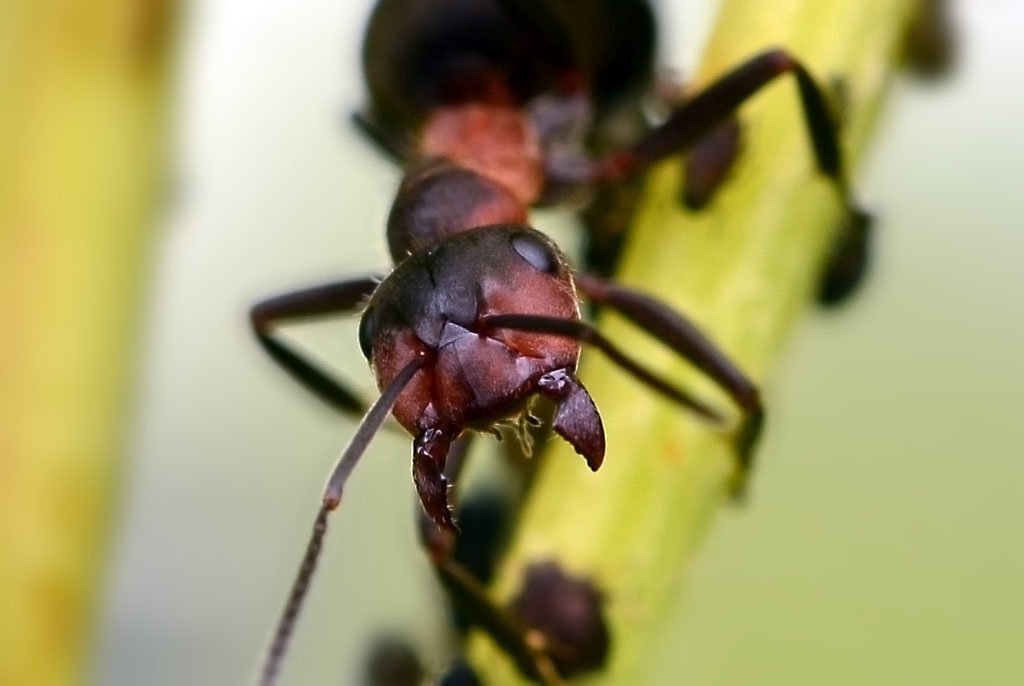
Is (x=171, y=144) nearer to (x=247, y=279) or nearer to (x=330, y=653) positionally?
(x=330, y=653)

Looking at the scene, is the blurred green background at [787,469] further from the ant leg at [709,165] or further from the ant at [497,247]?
the ant leg at [709,165]

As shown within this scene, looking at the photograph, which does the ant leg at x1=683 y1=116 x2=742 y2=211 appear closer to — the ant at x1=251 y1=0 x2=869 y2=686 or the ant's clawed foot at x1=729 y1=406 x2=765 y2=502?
the ant at x1=251 y1=0 x2=869 y2=686

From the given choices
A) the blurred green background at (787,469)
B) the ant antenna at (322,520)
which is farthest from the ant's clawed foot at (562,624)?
the blurred green background at (787,469)

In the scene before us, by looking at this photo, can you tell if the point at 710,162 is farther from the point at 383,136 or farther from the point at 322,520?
the point at 383,136

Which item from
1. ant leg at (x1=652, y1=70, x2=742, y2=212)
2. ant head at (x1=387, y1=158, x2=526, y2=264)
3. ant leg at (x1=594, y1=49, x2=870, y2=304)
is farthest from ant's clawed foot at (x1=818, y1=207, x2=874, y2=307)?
ant head at (x1=387, y1=158, x2=526, y2=264)

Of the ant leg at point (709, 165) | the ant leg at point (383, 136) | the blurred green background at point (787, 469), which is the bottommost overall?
the blurred green background at point (787, 469)

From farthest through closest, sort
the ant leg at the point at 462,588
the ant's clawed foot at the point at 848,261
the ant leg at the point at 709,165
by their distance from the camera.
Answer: the ant's clawed foot at the point at 848,261, the ant leg at the point at 709,165, the ant leg at the point at 462,588

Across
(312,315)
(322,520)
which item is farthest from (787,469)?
(322,520)

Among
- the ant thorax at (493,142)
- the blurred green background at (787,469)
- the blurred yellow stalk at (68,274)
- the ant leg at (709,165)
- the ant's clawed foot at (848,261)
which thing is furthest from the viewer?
the blurred green background at (787,469)

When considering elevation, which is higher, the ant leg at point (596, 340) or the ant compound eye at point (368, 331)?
the ant leg at point (596, 340)
